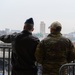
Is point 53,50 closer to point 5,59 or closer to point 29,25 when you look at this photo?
point 29,25

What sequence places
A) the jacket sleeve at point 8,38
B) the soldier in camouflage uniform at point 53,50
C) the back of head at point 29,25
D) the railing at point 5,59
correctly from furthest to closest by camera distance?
the railing at point 5,59 → the jacket sleeve at point 8,38 → the back of head at point 29,25 → the soldier in camouflage uniform at point 53,50

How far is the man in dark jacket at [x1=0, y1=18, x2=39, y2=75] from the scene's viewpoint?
4.52 metres

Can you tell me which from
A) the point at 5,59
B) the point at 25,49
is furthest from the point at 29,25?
the point at 5,59

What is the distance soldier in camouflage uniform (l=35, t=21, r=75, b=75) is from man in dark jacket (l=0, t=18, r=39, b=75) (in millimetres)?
210

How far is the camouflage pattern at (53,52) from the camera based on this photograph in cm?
430

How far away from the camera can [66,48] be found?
435cm

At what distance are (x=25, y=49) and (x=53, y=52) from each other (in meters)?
0.50

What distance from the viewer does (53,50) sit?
14.1ft

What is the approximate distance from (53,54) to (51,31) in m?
0.37

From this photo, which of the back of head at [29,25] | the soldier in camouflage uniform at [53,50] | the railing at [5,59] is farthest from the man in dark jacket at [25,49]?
the railing at [5,59]

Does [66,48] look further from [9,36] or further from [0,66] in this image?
[0,66]

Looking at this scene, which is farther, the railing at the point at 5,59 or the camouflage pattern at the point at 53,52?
the railing at the point at 5,59

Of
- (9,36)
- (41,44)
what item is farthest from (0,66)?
(41,44)

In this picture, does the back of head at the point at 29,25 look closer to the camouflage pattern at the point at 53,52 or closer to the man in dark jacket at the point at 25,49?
the man in dark jacket at the point at 25,49
